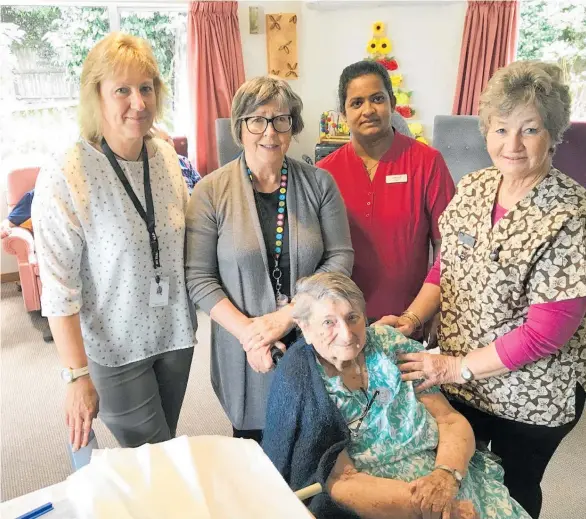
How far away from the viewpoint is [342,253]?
1.65 m

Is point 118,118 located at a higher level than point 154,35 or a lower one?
lower

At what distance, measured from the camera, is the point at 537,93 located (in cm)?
125

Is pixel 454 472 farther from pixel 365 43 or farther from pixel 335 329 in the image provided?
pixel 365 43

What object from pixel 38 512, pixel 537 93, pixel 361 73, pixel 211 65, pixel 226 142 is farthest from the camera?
pixel 211 65

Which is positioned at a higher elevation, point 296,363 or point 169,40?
point 169,40

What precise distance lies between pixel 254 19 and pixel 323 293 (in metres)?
4.77

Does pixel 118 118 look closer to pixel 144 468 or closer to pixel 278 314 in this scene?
pixel 278 314

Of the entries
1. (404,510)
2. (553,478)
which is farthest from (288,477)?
(553,478)

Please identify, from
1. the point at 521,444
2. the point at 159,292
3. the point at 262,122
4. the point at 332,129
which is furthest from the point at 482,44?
the point at 159,292

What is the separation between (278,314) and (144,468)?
0.66m

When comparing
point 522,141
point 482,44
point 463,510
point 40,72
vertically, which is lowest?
point 463,510

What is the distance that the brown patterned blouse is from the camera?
4.06ft

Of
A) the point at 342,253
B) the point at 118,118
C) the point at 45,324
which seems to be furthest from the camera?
the point at 45,324

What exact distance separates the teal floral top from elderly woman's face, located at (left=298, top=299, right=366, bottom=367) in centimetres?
6
